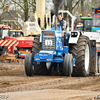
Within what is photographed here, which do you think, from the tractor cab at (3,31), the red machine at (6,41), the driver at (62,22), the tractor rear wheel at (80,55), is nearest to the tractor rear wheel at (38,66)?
the driver at (62,22)

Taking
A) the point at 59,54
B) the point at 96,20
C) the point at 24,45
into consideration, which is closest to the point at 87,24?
the point at 96,20

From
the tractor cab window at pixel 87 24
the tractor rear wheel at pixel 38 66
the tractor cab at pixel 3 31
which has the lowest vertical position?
the tractor rear wheel at pixel 38 66

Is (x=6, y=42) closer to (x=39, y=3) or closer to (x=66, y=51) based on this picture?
(x=39, y=3)

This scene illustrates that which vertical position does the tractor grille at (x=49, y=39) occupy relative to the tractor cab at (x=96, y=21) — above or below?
below

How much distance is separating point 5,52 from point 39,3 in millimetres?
9438

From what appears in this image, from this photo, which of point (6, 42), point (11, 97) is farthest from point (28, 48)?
point (11, 97)

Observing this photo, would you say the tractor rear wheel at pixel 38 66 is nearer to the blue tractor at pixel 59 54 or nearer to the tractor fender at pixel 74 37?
the blue tractor at pixel 59 54

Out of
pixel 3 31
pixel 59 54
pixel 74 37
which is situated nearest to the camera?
pixel 59 54

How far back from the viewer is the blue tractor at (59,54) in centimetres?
1018

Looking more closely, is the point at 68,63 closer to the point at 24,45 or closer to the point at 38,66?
the point at 38,66

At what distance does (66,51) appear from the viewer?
10672 millimetres

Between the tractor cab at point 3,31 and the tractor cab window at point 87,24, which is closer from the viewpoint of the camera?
the tractor cab window at point 87,24

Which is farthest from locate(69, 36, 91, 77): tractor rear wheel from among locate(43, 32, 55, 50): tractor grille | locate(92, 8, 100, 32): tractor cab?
locate(92, 8, 100, 32): tractor cab

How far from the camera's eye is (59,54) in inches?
413
